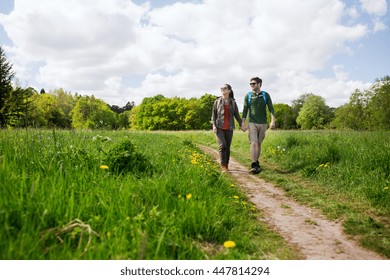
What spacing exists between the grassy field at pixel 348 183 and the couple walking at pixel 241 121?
1139mm

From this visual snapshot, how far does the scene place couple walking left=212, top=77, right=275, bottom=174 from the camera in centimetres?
829

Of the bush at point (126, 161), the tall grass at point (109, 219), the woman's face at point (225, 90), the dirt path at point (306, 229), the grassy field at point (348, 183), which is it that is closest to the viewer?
the tall grass at point (109, 219)

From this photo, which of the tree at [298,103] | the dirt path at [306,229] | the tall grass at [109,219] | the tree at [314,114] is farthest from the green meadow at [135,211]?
the tree at [298,103]

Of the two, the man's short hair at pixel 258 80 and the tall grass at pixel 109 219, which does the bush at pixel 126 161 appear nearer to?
the tall grass at pixel 109 219

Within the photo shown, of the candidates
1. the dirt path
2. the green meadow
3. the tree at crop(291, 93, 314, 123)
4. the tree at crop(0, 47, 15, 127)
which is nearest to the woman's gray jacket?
the dirt path

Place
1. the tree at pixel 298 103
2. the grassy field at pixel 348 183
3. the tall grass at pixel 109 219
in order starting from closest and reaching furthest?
the tall grass at pixel 109 219 → the grassy field at pixel 348 183 → the tree at pixel 298 103

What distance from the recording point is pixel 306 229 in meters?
3.62

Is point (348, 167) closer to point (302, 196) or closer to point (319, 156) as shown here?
point (319, 156)

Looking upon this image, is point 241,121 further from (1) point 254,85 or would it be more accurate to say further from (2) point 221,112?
(1) point 254,85

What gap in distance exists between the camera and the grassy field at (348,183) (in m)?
3.73

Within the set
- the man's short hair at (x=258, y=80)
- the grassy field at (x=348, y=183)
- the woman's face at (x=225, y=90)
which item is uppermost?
the man's short hair at (x=258, y=80)

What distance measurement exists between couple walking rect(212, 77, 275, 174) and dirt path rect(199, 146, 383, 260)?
100 inches

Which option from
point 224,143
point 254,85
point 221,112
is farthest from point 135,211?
point 254,85
